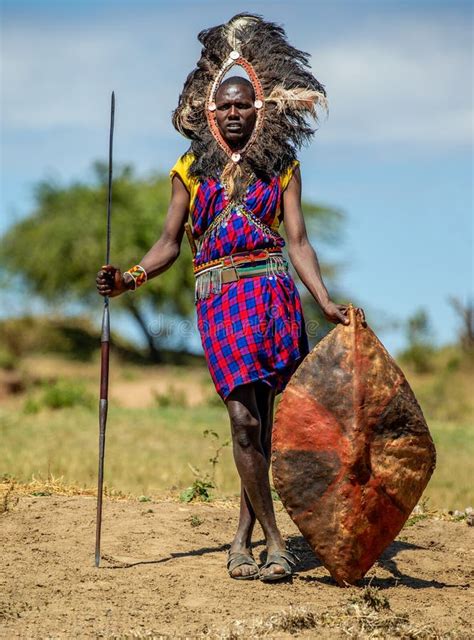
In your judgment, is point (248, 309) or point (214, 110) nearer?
point (248, 309)

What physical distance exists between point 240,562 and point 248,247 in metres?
1.48

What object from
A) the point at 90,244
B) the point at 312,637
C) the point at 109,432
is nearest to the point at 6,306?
the point at 90,244

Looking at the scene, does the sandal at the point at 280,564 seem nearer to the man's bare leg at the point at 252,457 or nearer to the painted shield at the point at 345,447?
the man's bare leg at the point at 252,457

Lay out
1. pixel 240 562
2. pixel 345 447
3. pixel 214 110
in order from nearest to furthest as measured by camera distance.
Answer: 1. pixel 345 447
2. pixel 240 562
3. pixel 214 110

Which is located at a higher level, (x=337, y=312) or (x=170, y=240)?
(x=170, y=240)

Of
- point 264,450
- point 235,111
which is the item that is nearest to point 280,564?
point 264,450

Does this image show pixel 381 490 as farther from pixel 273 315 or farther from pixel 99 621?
pixel 99 621

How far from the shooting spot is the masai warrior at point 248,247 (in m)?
5.27

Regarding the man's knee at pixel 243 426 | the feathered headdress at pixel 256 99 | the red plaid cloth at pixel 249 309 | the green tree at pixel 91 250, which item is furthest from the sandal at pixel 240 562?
the green tree at pixel 91 250

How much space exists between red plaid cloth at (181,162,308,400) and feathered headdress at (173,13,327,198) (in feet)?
0.36

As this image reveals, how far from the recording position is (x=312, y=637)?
14.4 feet

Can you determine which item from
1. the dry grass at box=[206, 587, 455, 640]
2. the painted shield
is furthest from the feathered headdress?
the dry grass at box=[206, 587, 455, 640]

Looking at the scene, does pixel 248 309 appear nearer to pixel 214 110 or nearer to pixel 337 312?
pixel 337 312

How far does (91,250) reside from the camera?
31.0 metres
